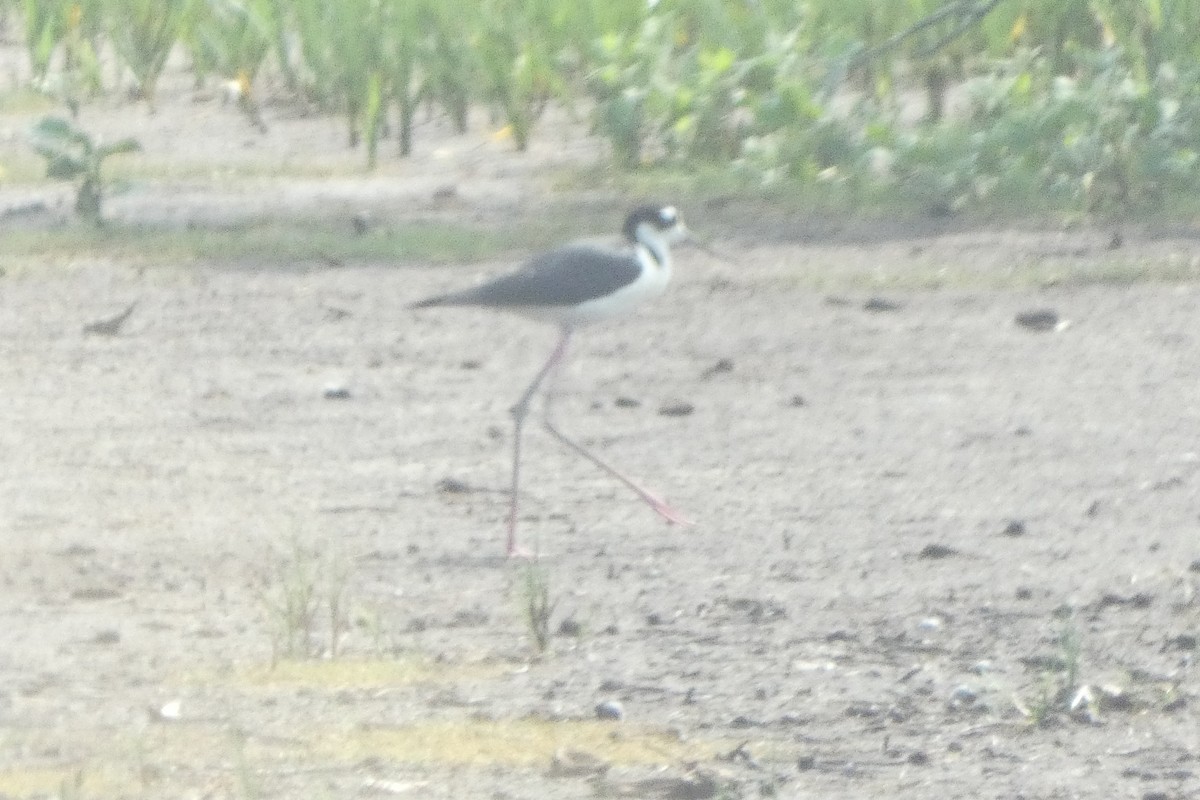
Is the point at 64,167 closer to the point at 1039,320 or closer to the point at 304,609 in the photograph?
the point at 1039,320

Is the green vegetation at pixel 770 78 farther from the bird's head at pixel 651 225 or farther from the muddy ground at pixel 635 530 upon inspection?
the bird's head at pixel 651 225

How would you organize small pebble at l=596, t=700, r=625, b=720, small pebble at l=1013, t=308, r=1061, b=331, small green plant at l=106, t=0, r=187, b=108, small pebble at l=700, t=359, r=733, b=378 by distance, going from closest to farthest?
small pebble at l=596, t=700, r=625, b=720, small pebble at l=700, t=359, r=733, b=378, small pebble at l=1013, t=308, r=1061, b=331, small green plant at l=106, t=0, r=187, b=108

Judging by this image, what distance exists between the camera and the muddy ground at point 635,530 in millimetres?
4457

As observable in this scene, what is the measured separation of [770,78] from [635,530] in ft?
17.7

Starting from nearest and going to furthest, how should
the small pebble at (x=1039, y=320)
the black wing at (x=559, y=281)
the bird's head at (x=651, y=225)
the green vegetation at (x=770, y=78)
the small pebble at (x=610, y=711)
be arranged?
the small pebble at (x=610, y=711)
the black wing at (x=559, y=281)
the bird's head at (x=651, y=225)
the small pebble at (x=1039, y=320)
the green vegetation at (x=770, y=78)

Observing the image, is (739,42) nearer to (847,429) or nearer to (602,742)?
(847,429)

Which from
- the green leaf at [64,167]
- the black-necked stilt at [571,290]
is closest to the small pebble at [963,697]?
the black-necked stilt at [571,290]

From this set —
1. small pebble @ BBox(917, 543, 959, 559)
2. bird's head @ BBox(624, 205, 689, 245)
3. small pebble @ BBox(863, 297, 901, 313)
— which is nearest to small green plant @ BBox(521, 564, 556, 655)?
small pebble @ BBox(917, 543, 959, 559)

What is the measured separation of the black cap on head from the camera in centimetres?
720

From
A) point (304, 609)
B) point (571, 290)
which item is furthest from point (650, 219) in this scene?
point (304, 609)

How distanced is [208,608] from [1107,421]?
2.62 metres

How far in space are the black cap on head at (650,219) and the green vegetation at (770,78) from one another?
228 centimetres

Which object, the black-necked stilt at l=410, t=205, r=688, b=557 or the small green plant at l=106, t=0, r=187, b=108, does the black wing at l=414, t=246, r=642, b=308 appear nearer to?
the black-necked stilt at l=410, t=205, r=688, b=557

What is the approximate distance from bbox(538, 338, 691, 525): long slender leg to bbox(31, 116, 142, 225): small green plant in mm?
3165
